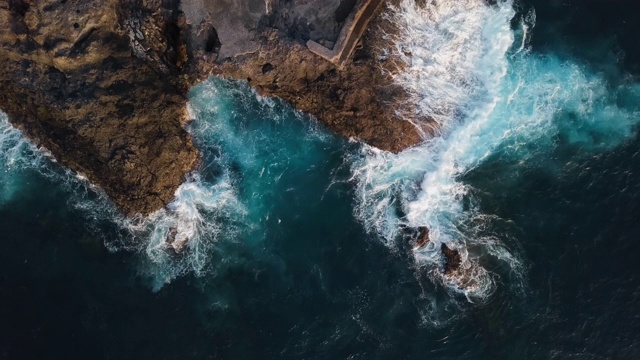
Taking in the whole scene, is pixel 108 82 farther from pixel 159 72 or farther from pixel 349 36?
pixel 349 36

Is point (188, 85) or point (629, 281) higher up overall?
point (629, 281)

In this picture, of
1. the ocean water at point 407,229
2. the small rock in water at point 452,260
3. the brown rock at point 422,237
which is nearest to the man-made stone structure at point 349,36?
the ocean water at point 407,229

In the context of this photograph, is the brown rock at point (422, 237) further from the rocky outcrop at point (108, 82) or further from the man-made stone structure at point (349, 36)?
the rocky outcrop at point (108, 82)

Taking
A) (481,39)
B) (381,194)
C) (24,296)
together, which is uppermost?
(481,39)

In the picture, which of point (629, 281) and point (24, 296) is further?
point (24, 296)

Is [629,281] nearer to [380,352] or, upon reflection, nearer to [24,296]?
[380,352]

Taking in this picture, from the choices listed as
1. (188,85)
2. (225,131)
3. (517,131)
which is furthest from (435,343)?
(188,85)
